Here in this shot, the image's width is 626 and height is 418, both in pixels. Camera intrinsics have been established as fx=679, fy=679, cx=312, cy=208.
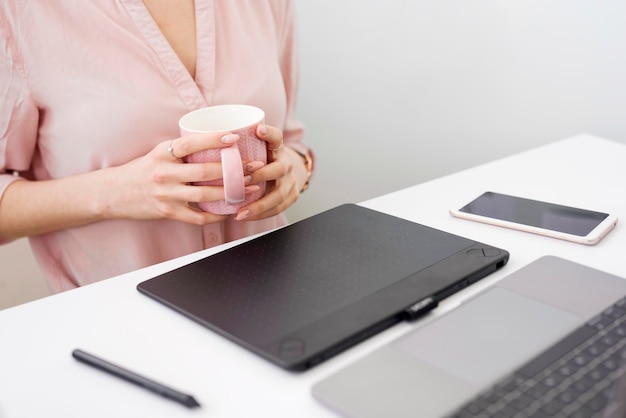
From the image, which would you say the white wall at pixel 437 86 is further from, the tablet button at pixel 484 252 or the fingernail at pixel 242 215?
the fingernail at pixel 242 215

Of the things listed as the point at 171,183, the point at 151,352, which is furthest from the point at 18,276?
the point at 151,352

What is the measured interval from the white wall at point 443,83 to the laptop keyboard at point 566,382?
0.73 m

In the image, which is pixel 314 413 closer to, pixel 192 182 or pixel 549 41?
pixel 192 182

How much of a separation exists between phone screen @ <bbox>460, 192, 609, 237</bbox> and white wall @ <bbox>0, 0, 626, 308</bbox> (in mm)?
161

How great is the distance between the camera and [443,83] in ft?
4.32

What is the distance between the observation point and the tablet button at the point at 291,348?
51 cm

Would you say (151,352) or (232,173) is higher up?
(232,173)

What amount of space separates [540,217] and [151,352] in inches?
17.9

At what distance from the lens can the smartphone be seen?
713mm

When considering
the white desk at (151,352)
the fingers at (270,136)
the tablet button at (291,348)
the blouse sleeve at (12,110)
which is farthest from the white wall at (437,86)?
the blouse sleeve at (12,110)

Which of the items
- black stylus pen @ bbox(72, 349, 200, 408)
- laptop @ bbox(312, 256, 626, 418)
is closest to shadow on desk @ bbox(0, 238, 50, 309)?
black stylus pen @ bbox(72, 349, 200, 408)

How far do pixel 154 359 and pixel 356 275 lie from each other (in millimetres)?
196

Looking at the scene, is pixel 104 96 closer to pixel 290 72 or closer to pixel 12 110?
pixel 12 110

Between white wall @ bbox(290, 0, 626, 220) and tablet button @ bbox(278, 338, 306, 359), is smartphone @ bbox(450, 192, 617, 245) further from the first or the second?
white wall @ bbox(290, 0, 626, 220)
